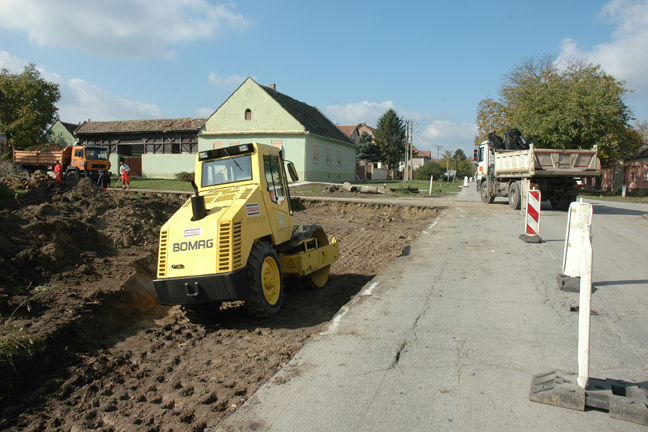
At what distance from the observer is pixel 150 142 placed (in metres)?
41.7

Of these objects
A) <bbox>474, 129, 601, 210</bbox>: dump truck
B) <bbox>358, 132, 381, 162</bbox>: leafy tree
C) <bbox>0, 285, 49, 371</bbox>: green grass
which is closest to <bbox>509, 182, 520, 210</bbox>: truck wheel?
<bbox>474, 129, 601, 210</bbox>: dump truck

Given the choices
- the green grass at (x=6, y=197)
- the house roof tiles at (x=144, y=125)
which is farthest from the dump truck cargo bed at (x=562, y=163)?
the house roof tiles at (x=144, y=125)

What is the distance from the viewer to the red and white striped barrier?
971 centimetres

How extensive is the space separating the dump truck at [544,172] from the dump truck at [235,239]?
36.4 feet

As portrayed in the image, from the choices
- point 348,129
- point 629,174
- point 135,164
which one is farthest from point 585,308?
point 348,129

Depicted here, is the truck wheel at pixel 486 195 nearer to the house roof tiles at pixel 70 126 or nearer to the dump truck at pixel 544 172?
the dump truck at pixel 544 172

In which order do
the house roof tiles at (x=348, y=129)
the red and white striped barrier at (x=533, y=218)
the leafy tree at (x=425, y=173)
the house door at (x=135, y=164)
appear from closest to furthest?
the red and white striped barrier at (x=533, y=218) < the house door at (x=135, y=164) < the leafy tree at (x=425, y=173) < the house roof tiles at (x=348, y=129)

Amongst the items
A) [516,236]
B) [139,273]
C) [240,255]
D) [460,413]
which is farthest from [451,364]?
[516,236]

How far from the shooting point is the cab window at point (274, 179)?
21.3 ft

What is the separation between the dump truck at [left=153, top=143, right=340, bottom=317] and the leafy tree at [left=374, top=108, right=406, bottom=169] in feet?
220

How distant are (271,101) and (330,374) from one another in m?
32.4

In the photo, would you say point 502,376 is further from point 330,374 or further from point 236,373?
point 236,373

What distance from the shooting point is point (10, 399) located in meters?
4.05

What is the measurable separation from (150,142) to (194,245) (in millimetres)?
40049
